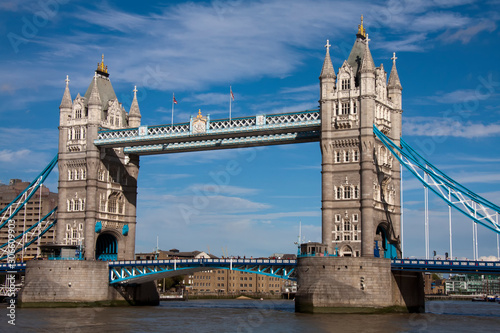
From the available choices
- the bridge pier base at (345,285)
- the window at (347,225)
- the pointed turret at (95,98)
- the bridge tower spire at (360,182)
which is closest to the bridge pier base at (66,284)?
the pointed turret at (95,98)

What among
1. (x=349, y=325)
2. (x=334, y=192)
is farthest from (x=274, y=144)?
(x=349, y=325)

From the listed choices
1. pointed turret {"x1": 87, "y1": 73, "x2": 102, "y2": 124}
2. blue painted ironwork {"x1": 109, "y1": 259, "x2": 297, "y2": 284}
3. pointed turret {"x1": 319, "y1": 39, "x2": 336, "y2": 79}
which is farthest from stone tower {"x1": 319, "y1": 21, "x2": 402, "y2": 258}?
pointed turret {"x1": 87, "y1": 73, "x2": 102, "y2": 124}

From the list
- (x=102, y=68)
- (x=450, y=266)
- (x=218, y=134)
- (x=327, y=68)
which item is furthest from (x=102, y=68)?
(x=450, y=266)

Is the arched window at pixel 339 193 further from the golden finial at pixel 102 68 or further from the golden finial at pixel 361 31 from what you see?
the golden finial at pixel 102 68

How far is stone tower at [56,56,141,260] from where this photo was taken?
329 ft

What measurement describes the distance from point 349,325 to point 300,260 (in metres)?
16.1

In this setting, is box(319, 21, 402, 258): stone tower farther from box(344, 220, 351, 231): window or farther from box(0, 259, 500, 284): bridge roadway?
box(0, 259, 500, 284): bridge roadway

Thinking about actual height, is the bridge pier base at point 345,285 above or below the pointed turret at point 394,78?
below

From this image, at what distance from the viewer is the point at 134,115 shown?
351 ft

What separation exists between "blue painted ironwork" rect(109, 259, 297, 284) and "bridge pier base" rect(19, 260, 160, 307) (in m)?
2.17

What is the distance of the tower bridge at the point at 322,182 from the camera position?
77.6 metres

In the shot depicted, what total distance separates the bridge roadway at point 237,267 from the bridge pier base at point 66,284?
2.17m

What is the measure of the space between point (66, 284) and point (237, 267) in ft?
70.2

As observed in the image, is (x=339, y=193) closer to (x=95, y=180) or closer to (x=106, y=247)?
(x=95, y=180)
